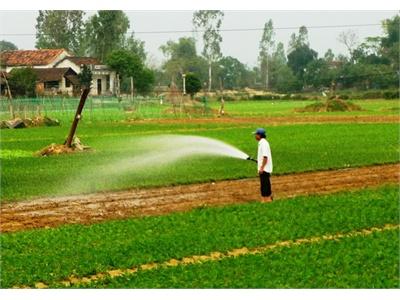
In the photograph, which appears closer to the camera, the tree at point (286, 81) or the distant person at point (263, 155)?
the distant person at point (263, 155)

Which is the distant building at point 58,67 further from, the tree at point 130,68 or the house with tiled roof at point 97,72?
the tree at point 130,68

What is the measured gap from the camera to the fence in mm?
57831

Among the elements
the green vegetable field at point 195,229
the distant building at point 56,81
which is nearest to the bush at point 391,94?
the distant building at point 56,81

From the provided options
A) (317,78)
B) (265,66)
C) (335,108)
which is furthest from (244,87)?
(335,108)

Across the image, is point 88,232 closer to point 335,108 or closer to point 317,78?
point 335,108

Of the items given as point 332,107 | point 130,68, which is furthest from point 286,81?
point 130,68

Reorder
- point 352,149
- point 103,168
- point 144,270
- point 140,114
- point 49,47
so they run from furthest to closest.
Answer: point 49,47
point 140,114
point 352,149
point 103,168
point 144,270

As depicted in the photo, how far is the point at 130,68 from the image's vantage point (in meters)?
79.9

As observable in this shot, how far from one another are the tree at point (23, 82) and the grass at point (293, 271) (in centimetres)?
6246

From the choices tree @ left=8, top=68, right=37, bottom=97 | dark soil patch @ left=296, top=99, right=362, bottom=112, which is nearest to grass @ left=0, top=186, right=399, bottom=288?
tree @ left=8, top=68, right=37, bottom=97

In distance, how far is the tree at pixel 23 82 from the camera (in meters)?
71.4

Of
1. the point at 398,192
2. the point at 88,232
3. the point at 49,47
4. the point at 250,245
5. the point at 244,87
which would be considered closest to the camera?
the point at 250,245

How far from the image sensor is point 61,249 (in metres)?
12.9

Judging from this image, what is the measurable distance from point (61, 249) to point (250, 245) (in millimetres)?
3251
